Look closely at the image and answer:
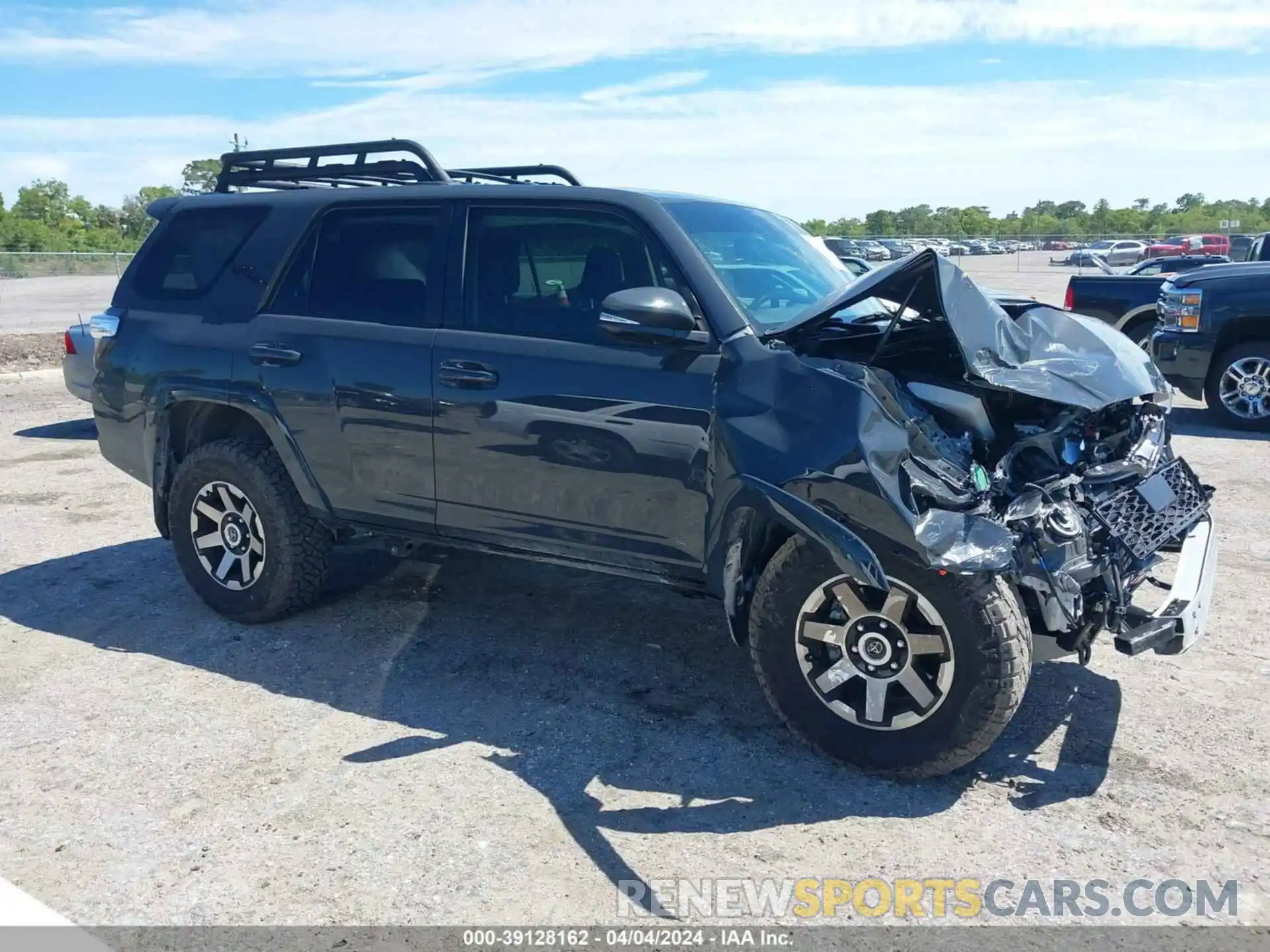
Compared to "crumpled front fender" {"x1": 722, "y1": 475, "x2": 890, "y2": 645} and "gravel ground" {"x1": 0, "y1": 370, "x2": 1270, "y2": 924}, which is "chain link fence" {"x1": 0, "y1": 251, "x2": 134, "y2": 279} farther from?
"crumpled front fender" {"x1": 722, "y1": 475, "x2": 890, "y2": 645}

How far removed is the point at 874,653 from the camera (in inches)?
139

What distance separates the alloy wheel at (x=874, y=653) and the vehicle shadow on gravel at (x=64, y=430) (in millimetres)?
8228

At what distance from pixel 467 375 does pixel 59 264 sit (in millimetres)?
41296

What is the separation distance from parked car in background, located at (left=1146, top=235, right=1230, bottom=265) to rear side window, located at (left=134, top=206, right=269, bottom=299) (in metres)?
47.0

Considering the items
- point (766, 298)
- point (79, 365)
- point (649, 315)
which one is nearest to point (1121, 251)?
point (79, 365)

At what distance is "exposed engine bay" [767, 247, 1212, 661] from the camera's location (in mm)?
3352

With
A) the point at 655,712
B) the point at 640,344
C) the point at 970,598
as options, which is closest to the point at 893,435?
the point at 970,598

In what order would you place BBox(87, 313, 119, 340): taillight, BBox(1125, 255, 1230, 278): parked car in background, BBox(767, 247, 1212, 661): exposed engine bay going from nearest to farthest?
BBox(767, 247, 1212, 661): exposed engine bay → BBox(87, 313, 119, 340): taillight → BBox(1125, 255, 1230, 278): parked car in background

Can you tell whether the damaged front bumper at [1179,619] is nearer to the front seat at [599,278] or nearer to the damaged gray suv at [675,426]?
the damaged gray suv at [675,426]

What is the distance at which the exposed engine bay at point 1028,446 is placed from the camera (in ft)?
11.0

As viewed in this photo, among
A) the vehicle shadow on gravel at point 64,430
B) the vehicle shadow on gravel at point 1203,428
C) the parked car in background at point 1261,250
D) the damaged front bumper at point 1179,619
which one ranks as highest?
the parked car in background at point 1261,250

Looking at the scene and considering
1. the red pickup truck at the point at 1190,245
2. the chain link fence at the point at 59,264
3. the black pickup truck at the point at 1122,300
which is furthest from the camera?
the red pickup truck at the point at 1190,245

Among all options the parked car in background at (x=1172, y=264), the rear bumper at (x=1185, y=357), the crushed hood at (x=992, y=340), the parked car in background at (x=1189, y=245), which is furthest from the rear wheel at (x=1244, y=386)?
the parked car in background at (x=1189, y=245)

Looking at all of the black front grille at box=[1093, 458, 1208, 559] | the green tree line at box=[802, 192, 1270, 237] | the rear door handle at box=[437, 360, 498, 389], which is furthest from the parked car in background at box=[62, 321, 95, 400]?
the green tree line at box=[802, 192, 1270, 237]
